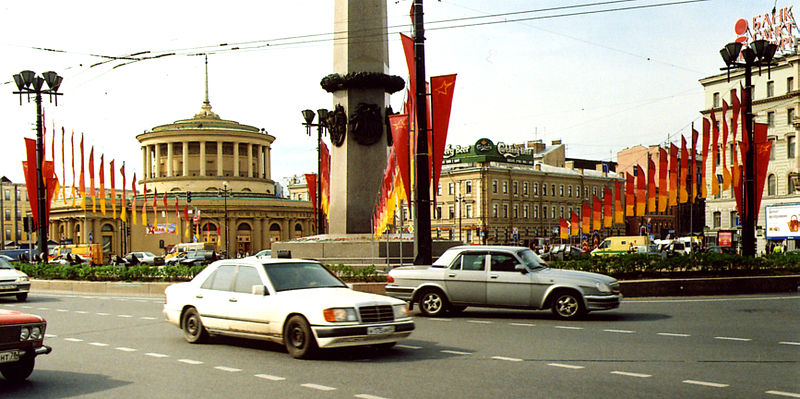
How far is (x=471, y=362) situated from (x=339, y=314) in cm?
186

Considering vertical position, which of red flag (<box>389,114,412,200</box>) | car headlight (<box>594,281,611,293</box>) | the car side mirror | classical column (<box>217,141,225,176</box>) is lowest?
car headlight (<box>594,281,611,293</box>)

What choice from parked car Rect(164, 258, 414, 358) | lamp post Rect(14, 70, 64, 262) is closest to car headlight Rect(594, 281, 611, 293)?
parked car Rect(164, 258, 414, 358)

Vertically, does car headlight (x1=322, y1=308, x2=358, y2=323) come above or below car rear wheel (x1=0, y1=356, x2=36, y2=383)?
above

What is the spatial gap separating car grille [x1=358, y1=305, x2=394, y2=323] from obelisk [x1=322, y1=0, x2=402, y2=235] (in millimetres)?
15120

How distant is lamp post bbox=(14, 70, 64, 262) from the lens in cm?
3167

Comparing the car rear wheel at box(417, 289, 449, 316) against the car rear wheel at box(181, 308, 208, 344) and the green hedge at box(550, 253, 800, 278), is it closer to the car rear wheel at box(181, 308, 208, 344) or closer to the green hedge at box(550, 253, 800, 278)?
the car rear wheel at box(181, 308, 208, 344)

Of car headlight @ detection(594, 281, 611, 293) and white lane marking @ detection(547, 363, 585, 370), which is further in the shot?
car headlight @ detection(594, 281, 611, 293)

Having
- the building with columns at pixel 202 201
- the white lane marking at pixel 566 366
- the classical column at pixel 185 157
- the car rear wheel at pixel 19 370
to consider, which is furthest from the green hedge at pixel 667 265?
the classical column at pixel 185 157

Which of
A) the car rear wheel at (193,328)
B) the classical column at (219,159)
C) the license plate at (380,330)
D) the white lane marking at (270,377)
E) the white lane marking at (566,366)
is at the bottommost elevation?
the white lane marking at (566,366)

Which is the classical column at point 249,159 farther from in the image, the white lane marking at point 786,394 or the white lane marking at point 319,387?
the white lane marking at point 786,394

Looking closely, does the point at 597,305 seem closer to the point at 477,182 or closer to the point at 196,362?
the point at 196,362

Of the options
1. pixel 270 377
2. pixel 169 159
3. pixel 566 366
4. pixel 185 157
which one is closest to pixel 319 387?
pixel 270 377

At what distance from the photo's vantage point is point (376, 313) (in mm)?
11539

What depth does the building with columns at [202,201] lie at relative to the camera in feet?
339
